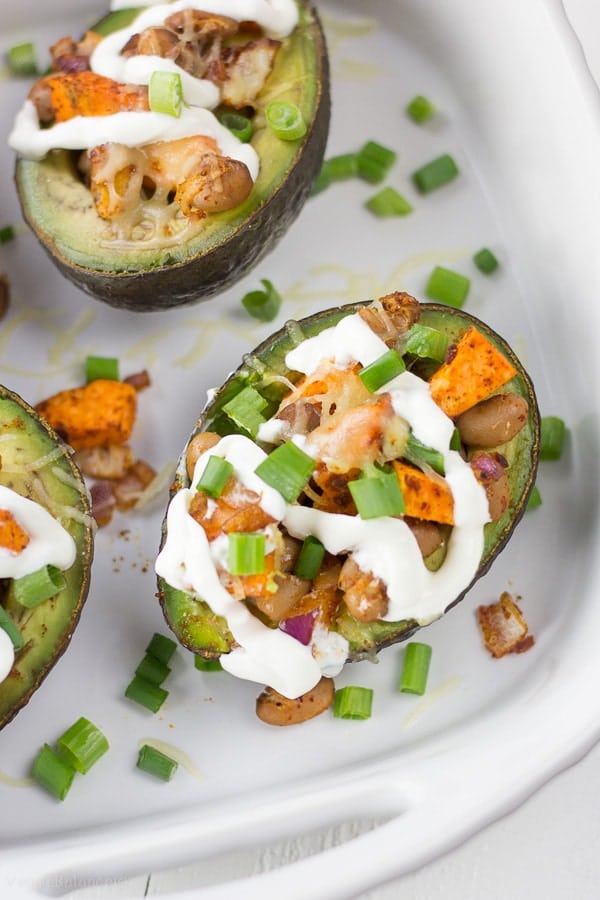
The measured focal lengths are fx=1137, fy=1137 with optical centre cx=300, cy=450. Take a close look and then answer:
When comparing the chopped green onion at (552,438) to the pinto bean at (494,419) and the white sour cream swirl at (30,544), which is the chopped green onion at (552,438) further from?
the white sour cream swirl at (30,544)

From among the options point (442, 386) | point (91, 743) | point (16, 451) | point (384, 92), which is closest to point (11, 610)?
point (16, 451)

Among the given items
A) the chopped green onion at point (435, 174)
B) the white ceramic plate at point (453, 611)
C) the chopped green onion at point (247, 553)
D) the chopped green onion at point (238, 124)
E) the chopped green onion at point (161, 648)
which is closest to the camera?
the chopped green onion at point (247, 553)

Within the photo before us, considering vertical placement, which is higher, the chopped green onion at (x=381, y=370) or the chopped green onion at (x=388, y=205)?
the chopped green onion at (x=381, y=370)

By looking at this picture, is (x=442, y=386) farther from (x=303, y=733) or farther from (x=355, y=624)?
(x=303, y=733)

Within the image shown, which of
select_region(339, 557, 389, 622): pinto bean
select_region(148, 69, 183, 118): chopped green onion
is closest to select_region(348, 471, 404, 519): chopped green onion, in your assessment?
select_region(339, 557, 389, 622): pinto bean

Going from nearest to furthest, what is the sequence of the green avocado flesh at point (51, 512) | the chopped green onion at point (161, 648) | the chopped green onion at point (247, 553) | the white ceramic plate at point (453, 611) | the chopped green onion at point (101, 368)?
1. the chopped green onion at point (247, 553)
2. the green avocado flesh at point (51, 512)
3. the white ceramic plate at point (453, 611)
4. the chopped green onion at point (161, 648)
5. the chopped green onion at point (101, 368)

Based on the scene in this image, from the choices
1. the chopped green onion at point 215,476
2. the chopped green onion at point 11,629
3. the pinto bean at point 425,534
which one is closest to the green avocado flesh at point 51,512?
the chopped green onion at point 11,629

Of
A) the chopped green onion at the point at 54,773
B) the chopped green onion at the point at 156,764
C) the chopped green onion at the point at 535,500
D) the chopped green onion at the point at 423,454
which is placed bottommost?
the chopped green onion at the point at 54,773

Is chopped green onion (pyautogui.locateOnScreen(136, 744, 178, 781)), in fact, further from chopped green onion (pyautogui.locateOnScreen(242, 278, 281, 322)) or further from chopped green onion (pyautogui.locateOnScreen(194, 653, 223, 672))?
chopped green onion (pyautogui.locateOnScreen(242, 278, 281, 322))
